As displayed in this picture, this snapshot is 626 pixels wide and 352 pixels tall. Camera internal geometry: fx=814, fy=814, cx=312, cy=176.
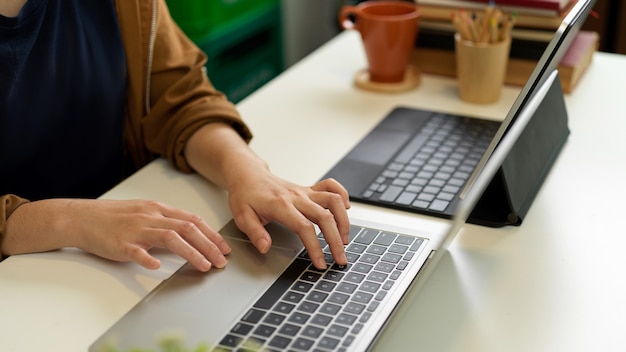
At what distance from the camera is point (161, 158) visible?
1.22 meters

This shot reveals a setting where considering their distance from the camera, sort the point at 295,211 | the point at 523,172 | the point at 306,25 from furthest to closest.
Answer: the point at 306,25
the point at 523,172
the point at 295,211

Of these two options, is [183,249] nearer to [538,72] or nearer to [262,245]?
[262,245]

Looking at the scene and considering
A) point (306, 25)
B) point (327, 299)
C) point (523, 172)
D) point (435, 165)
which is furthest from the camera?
point (306, 25)

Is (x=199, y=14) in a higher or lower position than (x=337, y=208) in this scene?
lower

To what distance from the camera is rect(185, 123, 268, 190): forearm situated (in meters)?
1.06

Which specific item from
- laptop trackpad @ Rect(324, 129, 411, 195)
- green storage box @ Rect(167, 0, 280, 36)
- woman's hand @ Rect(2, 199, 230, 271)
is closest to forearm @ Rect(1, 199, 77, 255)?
woman's hand @ Rect(2, 199, 230, 271)

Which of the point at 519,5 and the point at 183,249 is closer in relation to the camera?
the point at 183,249

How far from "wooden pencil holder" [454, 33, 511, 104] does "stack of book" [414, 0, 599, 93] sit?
0.07 meters

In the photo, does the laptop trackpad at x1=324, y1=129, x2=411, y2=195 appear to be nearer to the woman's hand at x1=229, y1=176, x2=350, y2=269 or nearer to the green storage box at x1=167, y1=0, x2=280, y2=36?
the woman's hand at x1=229, y1=176, x2=350, y2=269

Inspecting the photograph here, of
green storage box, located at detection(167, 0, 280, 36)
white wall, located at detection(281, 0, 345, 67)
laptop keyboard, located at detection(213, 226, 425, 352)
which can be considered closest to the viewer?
laptop keyboard, located at detection(213, 226, 425, 352)

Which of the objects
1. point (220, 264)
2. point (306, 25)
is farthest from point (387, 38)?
point (306, 25)

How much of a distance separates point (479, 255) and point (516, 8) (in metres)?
0.67

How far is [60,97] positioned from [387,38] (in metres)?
0.57

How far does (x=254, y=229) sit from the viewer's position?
934mm
